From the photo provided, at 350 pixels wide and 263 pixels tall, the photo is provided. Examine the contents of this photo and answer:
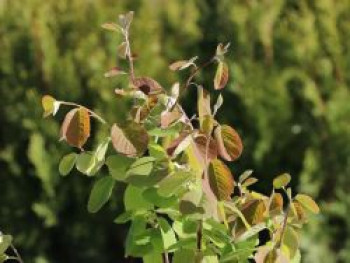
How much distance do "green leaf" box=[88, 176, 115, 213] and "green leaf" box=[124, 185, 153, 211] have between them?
3cm

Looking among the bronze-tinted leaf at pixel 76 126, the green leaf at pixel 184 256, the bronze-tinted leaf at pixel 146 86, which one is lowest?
the green leaf at pixel 184 256

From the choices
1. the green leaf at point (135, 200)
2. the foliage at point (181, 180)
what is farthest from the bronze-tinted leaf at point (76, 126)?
the green leaf at point (135, 200)

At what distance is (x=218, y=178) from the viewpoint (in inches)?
56.9

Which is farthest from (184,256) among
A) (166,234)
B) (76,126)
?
(76,126)

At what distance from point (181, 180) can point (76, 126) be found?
0.23 m

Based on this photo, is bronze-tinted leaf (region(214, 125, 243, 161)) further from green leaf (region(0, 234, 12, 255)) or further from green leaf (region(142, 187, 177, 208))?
green leaf (region(0, 234, 12, 255))

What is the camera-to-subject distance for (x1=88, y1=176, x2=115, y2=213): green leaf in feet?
5.08

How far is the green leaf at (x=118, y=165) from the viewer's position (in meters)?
1.53

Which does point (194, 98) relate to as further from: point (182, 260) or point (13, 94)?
point (182, 260)

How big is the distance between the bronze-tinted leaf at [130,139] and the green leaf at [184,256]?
0.65 ft

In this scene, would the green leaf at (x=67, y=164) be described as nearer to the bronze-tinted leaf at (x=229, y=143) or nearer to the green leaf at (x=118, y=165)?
the green leaf at (x=118, y=165)

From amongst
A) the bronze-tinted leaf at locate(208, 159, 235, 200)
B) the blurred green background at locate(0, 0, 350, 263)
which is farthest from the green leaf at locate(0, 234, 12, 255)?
the blurred green background at locate(0, 0, 350, 263)

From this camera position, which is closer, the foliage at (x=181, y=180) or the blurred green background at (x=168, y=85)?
the foliage at (x=181, y=180)

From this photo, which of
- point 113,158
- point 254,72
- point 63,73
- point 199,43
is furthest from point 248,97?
point 113,158
